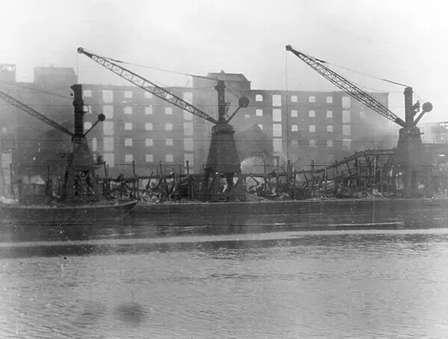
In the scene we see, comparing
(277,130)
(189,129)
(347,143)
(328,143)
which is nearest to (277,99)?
(277,130)

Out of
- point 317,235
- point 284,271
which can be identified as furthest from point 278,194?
point 284,271

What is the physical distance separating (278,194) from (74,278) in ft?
124

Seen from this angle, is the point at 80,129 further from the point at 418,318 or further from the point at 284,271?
the point at 418,318

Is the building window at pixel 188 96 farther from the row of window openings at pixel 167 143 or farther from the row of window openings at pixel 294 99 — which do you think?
the row of window openings at pixel 294 99

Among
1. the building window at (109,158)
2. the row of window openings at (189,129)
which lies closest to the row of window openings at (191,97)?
the row of window openings at (189,129)

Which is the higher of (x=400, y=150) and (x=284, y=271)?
(x=400, y=150)

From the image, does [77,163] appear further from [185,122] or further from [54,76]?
[185,122]

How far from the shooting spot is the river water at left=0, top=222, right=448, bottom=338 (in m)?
8.59

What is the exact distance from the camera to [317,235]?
23.9 m

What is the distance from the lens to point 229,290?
1145cm

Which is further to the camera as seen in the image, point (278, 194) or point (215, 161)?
point (278, 194)

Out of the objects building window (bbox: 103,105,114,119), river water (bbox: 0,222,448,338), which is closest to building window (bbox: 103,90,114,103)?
building window (bbox: 103,105,114,119)

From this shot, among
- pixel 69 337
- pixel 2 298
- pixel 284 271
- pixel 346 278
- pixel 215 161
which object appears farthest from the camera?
pixel 215 161

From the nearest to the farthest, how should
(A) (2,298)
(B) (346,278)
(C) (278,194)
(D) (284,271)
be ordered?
1. (A) (2,298)
2. (B) (346,278)
3. (D) (284,271)
4. (C) (278,194)
